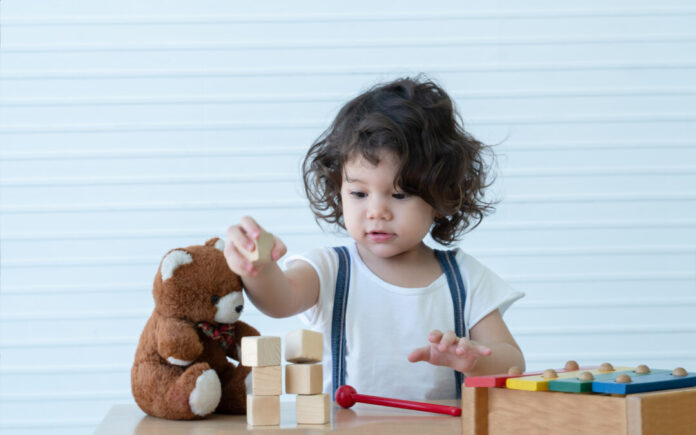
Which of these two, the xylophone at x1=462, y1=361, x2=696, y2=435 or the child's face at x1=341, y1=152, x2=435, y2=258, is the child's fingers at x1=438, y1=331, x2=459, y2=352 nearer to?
the xylophone at x1=462, y1=361, x2=696, y2=435

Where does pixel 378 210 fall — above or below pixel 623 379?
above

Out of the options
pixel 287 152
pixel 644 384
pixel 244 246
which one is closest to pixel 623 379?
pixel 644 384

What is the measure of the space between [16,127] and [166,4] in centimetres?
49


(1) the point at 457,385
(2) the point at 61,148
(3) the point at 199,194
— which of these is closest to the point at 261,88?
(3) the point at 199,194

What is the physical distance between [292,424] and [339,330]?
343 millimetres

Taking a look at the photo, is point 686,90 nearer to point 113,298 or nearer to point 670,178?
point 670,178

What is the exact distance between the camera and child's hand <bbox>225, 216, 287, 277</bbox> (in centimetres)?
78

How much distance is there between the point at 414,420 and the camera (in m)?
0.81

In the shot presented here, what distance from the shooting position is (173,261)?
31.8 inches

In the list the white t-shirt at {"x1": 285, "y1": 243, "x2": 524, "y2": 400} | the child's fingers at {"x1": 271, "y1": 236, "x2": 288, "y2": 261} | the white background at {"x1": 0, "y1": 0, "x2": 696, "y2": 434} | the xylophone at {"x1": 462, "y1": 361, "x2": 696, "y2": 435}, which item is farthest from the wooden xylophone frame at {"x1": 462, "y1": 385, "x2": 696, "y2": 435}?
the white background at {"x1": 0, "y1": 0, "x2": 696, "y2": 434}

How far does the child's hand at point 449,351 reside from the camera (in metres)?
0.87

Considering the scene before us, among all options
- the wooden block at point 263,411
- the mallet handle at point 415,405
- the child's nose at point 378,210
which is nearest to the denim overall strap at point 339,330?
the child's nose at point 378,210

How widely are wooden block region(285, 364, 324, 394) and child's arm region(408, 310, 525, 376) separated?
13cm

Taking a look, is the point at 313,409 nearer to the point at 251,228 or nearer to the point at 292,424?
the point at 292,424
